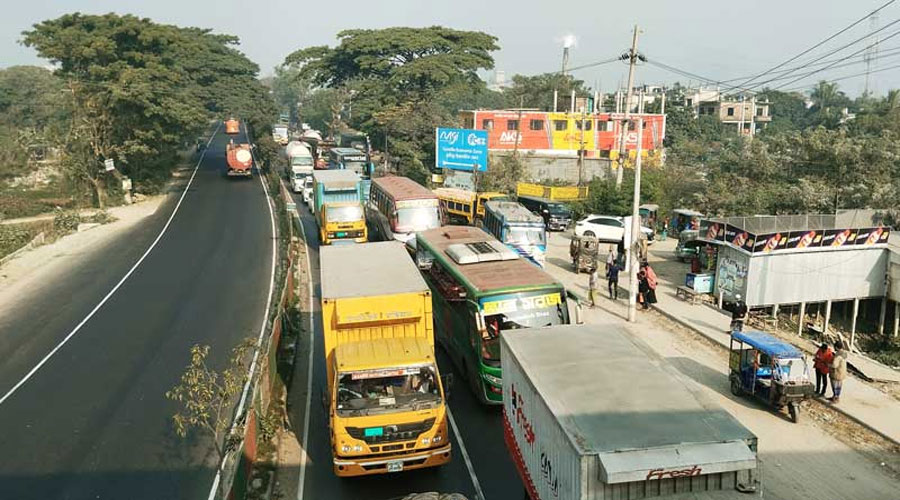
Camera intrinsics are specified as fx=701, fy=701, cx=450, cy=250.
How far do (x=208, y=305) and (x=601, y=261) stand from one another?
1851 centimetres

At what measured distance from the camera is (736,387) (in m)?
17.5

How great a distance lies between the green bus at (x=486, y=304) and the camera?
1552 cm

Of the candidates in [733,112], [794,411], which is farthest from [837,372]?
[733,112]

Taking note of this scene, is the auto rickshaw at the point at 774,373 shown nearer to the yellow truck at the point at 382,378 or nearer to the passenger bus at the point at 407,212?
the yellow truck at the point at 382,378

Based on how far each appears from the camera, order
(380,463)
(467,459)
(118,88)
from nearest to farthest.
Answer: (380,463), (467,459), (118,88)

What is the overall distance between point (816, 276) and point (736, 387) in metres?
10.9

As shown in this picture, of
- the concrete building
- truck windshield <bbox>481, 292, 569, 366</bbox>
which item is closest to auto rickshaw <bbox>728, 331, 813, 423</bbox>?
truck windshield <bbox>481, 292, 569, 366</bbox>

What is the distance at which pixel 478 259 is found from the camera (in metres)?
17.8

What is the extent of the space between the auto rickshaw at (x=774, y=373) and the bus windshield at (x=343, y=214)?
18526 millimetres

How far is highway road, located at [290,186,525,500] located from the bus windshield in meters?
15.0

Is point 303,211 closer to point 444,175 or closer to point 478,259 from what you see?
point 444,175

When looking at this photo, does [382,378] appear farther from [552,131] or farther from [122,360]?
[552,131]

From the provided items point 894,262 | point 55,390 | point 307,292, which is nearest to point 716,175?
point 894,262

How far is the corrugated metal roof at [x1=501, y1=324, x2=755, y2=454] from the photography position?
29.4 feet
